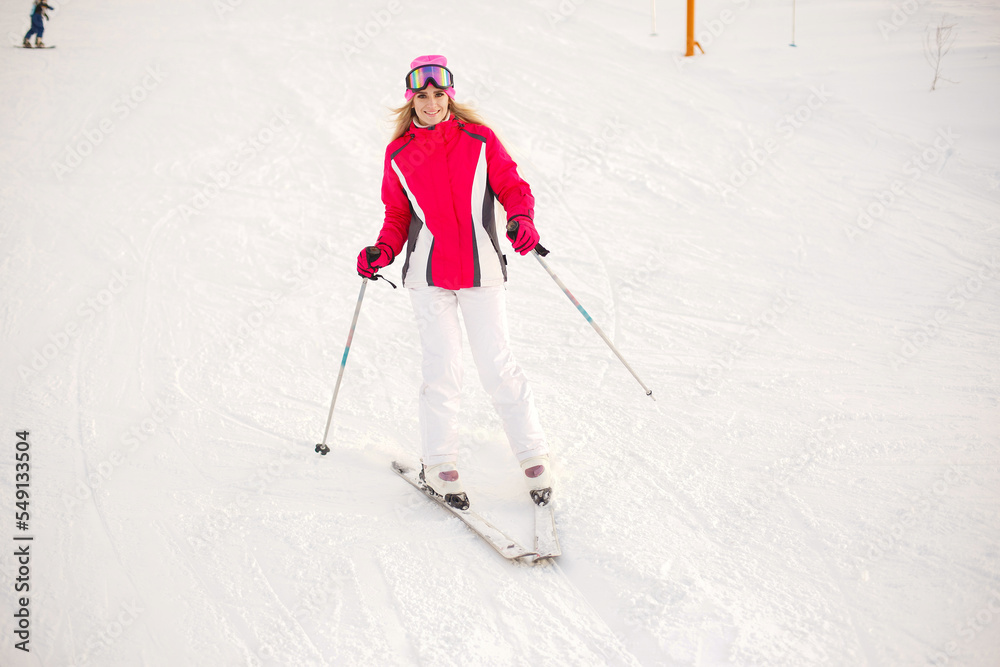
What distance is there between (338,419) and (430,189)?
4.77ft

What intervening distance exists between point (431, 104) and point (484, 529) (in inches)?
61.8

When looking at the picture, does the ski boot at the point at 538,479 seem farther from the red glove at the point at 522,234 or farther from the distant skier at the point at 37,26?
the distant skier at the point at 37,26

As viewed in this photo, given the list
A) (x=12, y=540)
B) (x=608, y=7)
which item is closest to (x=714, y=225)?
(x=12, y=540)

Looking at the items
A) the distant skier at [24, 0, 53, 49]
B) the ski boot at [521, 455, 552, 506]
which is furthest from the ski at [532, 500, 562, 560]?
the distant skier at [24, 0, 53, 49]

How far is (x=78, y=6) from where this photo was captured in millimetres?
11617

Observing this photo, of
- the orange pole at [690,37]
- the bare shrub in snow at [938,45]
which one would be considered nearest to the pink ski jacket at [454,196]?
the bare shrub in snow at [938,45]

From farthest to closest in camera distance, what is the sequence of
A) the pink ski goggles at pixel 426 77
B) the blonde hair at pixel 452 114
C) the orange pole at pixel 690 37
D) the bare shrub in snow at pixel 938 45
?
the orange pole at pixel 690 37 → the bare shrub in snow at pixel 938 45 → the blonde hair at pixel 452 114 → the pink ski goggles at pixel 426 77

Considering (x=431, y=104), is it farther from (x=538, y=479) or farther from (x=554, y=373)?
(x=554, y=373)

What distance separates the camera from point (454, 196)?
2.57 meters

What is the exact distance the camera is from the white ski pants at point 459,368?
2.70 m

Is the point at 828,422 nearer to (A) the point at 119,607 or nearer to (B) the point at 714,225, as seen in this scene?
(B) the point at 714,225

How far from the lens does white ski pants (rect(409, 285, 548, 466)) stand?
8.86ft

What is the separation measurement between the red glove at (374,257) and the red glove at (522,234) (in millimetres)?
468

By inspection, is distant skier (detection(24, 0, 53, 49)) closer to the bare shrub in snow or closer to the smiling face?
the smiling face
